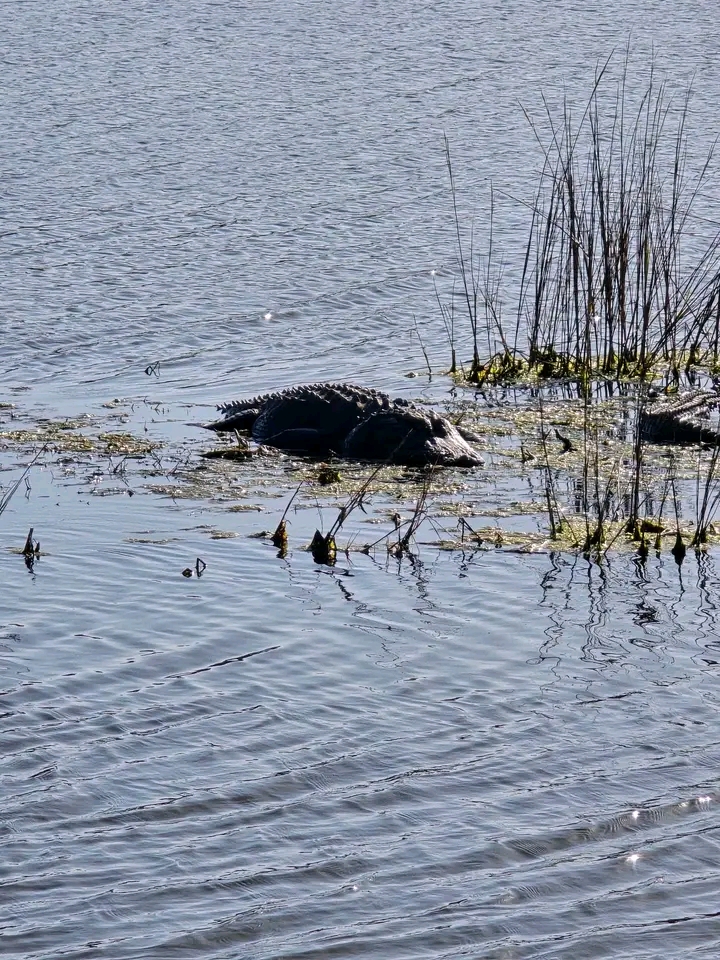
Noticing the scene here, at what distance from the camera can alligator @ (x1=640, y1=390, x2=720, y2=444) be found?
9172mm

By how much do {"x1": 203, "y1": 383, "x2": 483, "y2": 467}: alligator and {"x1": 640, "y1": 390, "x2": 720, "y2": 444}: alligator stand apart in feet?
3.88

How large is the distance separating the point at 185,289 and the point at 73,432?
4453 mm

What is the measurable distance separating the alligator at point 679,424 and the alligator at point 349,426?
3.88 ft

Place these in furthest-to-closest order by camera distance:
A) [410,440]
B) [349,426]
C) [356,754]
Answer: [349,426] < [410,440] < [356,754]

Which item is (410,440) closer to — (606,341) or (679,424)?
(679,424)

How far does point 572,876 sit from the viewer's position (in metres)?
4.02

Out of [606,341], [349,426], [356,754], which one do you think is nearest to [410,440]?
[349,426]

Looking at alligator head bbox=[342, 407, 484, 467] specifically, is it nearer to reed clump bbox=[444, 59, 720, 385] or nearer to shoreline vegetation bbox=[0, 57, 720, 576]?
shoreline vegetation bbox=[0, 57, 720, 576]

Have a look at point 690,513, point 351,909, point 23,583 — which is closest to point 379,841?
point 351,909

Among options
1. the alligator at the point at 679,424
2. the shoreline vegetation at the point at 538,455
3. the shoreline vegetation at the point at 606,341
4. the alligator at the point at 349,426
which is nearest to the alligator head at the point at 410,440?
the alligator at the point at 349,426

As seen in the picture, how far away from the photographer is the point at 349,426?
9164 mm

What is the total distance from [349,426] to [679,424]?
209 centimetres

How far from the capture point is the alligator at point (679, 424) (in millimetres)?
9172

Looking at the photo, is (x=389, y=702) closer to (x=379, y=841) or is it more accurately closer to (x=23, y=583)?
(x=379, y=841)
